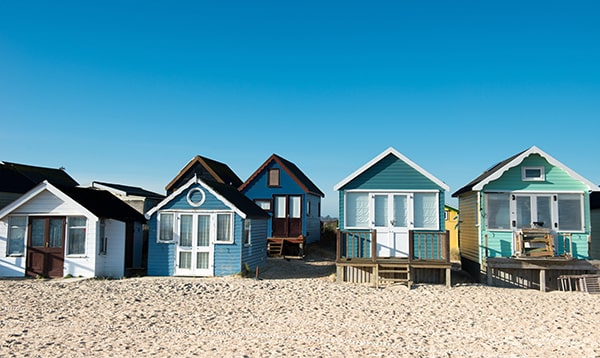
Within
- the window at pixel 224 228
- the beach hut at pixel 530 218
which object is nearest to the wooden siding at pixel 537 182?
the beach hut at pixel 530 218

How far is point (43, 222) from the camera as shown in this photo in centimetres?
1839

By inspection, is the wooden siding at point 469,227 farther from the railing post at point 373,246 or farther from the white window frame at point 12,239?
the white window frame at point 12,239

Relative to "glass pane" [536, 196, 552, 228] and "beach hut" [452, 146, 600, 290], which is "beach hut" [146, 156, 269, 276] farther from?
"glass pane" [536, 196, 552, 228]

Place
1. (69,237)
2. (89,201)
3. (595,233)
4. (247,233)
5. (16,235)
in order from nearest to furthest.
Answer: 1. (69,237)
2. (16,235)
3. (89,201)
4. (247,233)
5. (595,233)

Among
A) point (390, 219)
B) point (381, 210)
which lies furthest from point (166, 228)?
point (390, 219)

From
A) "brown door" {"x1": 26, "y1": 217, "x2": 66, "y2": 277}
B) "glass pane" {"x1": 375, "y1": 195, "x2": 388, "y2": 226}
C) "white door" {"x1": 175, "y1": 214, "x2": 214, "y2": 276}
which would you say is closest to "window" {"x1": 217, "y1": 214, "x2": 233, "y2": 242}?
"white door" {"x1": 175, "y1": 214, "x2": 214, "y2": 276}

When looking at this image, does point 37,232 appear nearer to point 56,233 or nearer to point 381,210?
A: point 56,233

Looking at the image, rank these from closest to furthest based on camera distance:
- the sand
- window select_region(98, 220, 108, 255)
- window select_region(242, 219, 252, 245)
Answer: the sand
window select_region(98, 220, 108, 255)
window select_region(242, 219, 252, 245)

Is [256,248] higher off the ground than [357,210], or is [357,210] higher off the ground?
[357,210]

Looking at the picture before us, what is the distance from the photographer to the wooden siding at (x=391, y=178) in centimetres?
1795

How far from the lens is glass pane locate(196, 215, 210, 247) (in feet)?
61.3

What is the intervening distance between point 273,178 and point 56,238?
41.4 feet

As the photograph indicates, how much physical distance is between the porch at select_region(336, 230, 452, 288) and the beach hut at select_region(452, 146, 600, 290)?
1.68 meters

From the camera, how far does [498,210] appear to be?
18062 mm
